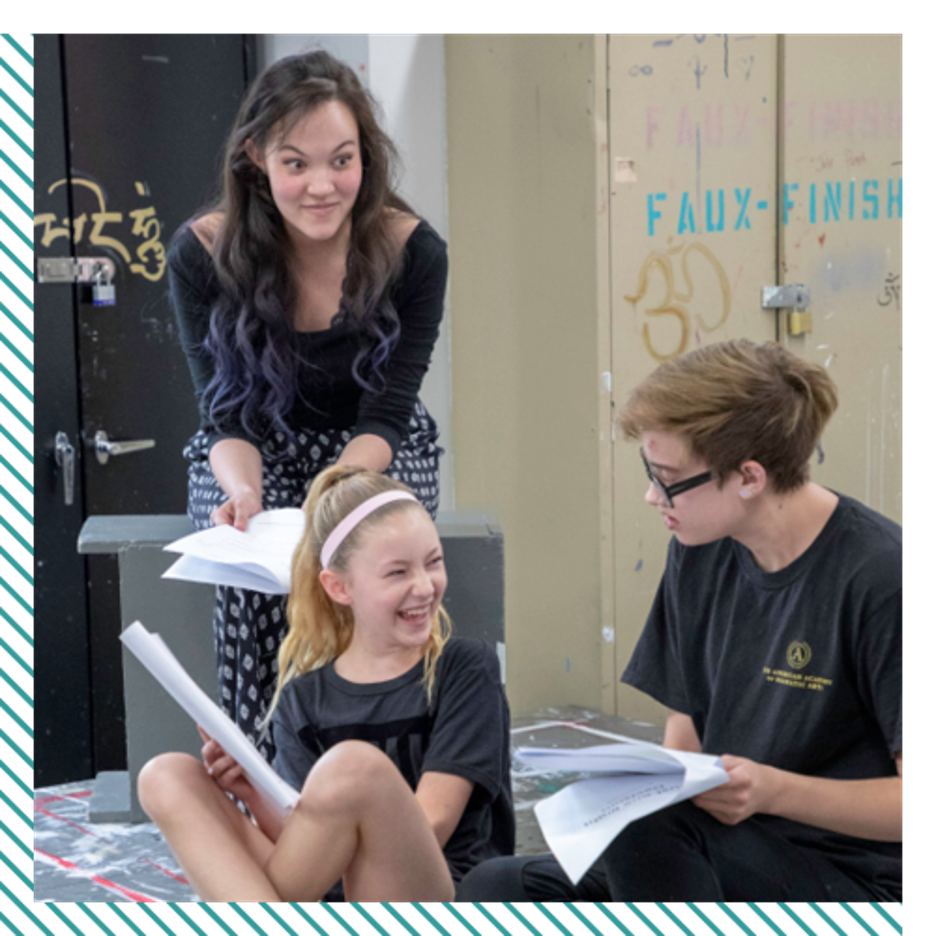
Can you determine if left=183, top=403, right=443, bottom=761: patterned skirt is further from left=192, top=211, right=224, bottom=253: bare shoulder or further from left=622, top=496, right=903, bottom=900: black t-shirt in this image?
left=622, top=496, right=903, bottom=900: black t-shirt

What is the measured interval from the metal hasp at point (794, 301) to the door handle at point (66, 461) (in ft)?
5.32

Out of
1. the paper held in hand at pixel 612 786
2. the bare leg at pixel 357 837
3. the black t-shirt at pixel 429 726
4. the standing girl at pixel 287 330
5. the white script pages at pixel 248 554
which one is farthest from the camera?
the standing girl at pixel 287 330

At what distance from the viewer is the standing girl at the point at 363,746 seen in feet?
4.23

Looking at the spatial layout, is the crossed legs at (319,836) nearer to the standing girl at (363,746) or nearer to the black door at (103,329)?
the standing girl at (363,746)

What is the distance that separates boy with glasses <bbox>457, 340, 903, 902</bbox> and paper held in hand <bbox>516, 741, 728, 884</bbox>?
59mm

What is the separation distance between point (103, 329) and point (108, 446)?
0.27 meters

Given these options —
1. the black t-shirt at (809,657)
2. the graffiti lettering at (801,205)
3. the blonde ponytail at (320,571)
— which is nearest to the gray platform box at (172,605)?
the blonde ponytail at (320,571)

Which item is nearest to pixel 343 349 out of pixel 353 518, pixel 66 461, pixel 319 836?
pixel 353 518

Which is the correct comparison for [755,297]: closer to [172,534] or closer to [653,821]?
[172,534]

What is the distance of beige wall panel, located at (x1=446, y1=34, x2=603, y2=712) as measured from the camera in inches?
108

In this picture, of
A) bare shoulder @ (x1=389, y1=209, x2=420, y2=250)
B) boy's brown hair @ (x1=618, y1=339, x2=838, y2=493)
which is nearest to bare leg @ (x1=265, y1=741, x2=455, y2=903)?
boy's brown hair @ (x1=618, y1=339, x2=838, y2=493)

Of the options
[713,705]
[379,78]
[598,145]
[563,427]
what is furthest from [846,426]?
[713,705]

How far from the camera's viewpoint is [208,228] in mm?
1723

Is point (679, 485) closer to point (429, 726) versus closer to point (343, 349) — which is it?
point (429, 726)
